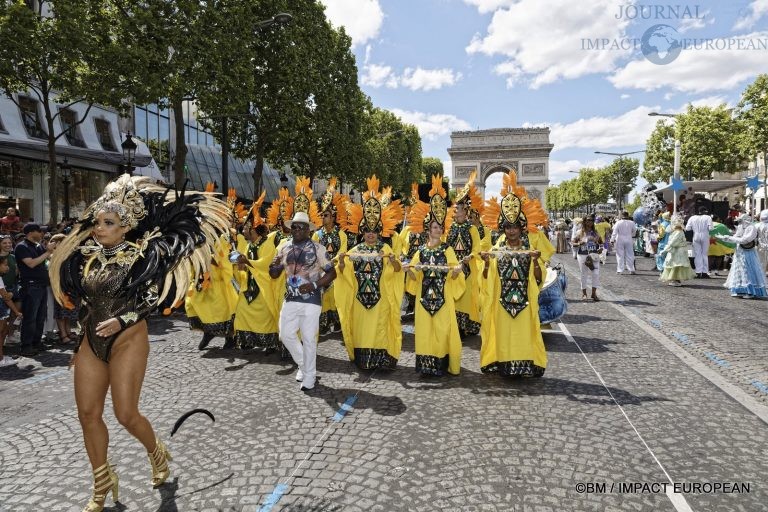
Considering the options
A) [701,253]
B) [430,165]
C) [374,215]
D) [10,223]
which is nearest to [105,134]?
[10,223]

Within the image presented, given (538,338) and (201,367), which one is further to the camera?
(201,367)

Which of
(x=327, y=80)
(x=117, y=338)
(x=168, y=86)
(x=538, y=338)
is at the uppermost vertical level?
(x=327, y=80)

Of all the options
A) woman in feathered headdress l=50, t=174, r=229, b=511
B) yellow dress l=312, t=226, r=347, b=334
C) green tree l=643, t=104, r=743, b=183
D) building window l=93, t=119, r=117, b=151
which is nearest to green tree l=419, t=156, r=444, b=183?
green tree l=643, t=104, r=743, b=183

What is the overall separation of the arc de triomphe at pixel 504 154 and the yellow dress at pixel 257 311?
62.7 metres

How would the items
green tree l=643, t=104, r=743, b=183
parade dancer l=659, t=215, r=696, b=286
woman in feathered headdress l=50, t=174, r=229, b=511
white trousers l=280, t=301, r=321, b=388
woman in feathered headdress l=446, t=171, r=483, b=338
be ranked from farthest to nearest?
green tree l=643, t=104, r=743, b=183 < parade dancer l=659, t=215, r=696, b=286 < woman in feathered headdress l=446, t=171, r=483, b=338 < white trousers l=280, t=301, r=321, b=388 < woman in feathered headdress l=50, t=174, r=229, b=511

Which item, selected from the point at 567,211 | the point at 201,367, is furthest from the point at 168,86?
the point at 567,211

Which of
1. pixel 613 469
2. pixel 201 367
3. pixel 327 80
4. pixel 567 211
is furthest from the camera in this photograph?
pixel 567 211

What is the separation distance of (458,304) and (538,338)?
8.33 feet

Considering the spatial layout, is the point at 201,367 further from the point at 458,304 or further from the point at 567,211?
the point at 567,211

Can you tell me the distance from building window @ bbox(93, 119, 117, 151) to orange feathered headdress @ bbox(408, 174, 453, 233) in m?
22.3

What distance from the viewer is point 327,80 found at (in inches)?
975

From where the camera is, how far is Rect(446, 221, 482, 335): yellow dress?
26.1ft

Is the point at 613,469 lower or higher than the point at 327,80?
lower

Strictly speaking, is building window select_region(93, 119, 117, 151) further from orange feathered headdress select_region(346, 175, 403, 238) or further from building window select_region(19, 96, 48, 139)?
orange feathered headdress select_region(346, 175, 403, 238)
